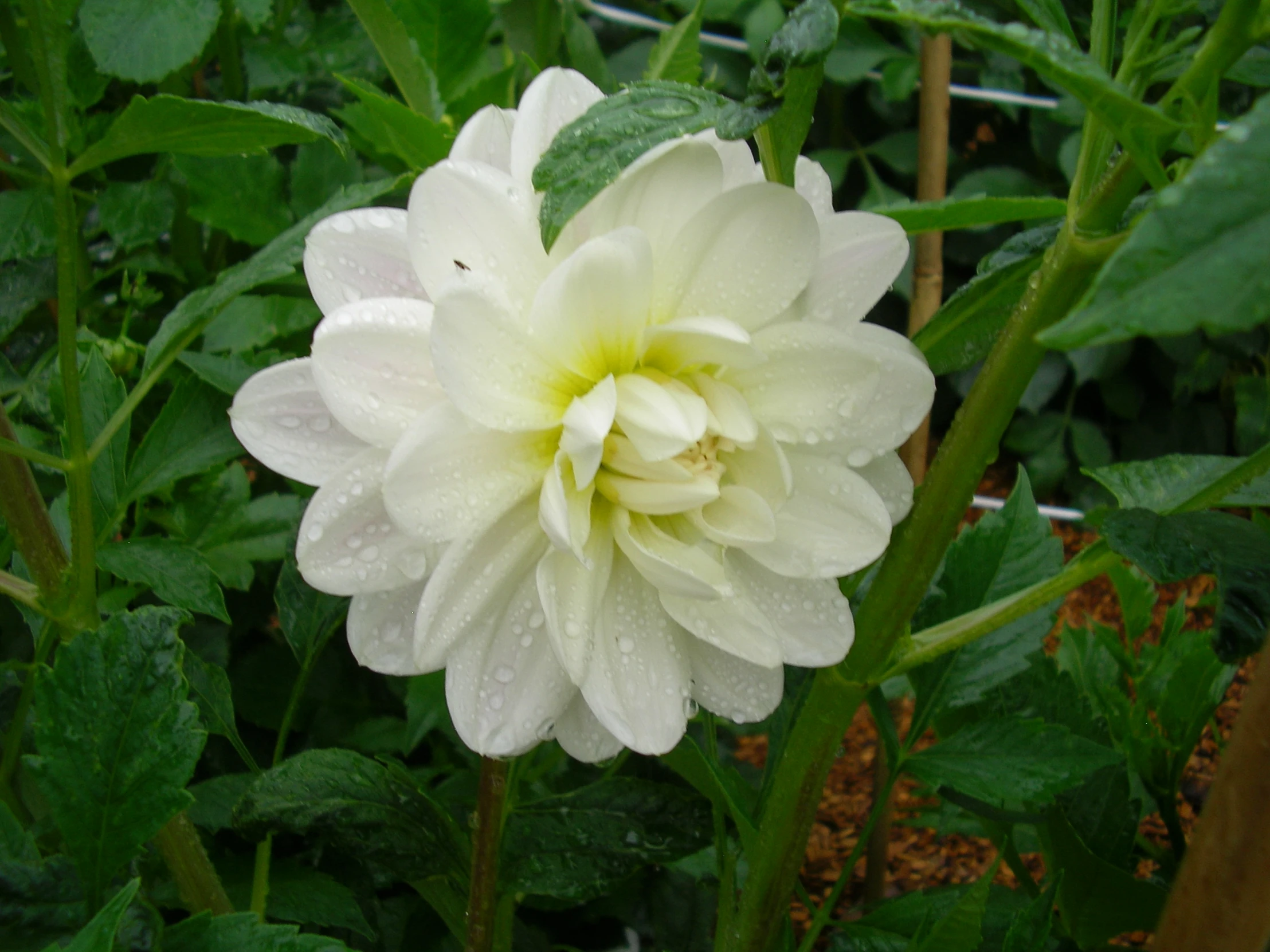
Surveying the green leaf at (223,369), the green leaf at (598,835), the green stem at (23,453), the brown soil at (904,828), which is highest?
the green stem at (23,453)

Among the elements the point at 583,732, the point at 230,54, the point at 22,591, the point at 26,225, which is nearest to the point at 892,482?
the point at 583,732

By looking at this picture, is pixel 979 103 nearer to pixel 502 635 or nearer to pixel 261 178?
pixel 261 178

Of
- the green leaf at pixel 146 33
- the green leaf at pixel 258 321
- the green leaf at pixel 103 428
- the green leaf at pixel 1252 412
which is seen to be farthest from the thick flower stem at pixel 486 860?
the green leaf at pixel 1252 412

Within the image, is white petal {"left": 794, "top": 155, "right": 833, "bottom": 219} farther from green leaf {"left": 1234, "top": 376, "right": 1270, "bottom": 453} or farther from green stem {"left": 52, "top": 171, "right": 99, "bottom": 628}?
green leaf {"left": 1234, "top": 376, "right": 1270, "bottom": 453}

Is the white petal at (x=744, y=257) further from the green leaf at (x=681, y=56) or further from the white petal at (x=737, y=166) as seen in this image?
the green leaf at (x=681, y=56)

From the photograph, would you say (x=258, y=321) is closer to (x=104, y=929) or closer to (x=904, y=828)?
(x=104, y=929)

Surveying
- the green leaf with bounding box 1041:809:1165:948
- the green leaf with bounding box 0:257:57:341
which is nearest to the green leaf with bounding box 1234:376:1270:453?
the green leaf with bounding box 1041:809:1165:948
